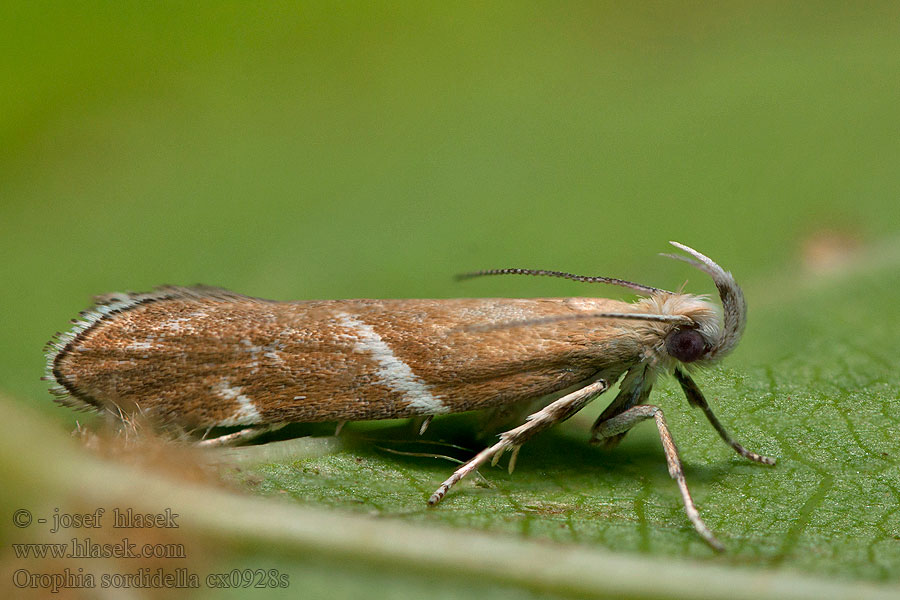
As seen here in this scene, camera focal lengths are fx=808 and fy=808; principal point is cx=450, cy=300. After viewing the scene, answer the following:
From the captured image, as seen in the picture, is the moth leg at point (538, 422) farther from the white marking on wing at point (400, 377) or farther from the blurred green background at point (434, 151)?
the blurred green background at point (434, 151)

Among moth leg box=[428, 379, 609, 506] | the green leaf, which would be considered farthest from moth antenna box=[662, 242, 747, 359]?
moth leg box=[428, 379, 609, 506]

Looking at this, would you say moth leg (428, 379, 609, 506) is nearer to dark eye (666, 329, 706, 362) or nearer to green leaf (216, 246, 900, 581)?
green leaf (216, 246, 900, 581)

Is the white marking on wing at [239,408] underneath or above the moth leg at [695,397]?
underneath

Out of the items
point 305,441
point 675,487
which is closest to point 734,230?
point 675,487

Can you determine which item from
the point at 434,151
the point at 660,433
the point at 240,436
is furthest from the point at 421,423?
the point at 434,151

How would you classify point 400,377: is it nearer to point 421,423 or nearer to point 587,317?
point 421,423

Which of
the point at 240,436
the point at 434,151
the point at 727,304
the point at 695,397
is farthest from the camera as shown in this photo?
the point at 434,151

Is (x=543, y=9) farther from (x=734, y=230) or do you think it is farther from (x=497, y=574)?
(x=497, y=574)

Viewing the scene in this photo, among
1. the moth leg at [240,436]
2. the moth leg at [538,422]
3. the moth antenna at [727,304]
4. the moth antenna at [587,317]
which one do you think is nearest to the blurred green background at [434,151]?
the moth antenna at [727,304]
